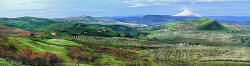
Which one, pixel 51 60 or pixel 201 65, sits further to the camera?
pixel 201 65

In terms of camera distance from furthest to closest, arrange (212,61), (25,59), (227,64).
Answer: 1. (212,61)
2. (227,64)
3. (25,59)

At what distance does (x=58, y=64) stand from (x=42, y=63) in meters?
7.83

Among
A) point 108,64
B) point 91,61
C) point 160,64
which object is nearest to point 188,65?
point 160,64

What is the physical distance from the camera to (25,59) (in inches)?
3516

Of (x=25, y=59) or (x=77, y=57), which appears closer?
(x=25, y=59)

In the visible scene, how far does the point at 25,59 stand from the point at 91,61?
39842 mm

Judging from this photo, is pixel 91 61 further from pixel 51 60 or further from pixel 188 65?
pixel 188 65

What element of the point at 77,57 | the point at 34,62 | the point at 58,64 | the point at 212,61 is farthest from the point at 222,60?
the point at 34,62

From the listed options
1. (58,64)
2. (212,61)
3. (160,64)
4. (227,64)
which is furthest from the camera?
(212,61)

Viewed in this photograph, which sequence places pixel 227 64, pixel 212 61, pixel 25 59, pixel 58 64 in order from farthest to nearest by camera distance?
pixel 212 61, pixel 227 64, pixel 58 64, pixel 25 59

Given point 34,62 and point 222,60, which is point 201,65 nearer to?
point 222,60

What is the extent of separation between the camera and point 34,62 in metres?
89.8

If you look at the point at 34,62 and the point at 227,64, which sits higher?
the point at 34,62

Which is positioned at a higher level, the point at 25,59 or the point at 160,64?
the point at 25,59
